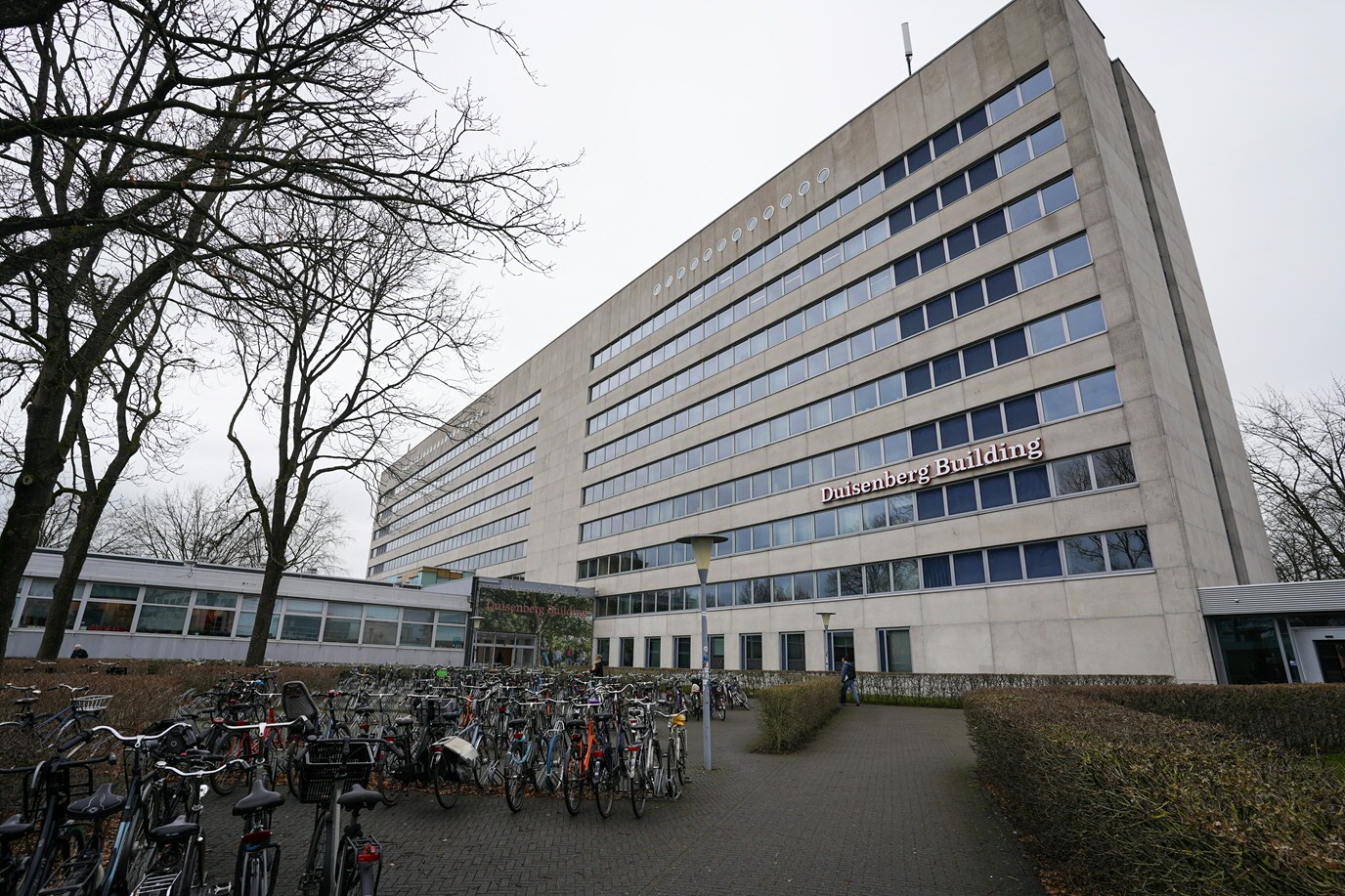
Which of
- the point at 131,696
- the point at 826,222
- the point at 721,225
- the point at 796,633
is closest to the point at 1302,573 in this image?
the point at 796,633

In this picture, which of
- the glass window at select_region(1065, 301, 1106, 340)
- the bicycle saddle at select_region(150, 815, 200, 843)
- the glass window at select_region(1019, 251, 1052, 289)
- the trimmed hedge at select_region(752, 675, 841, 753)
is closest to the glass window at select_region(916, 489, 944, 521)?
the glass window at select_region(1065, 301, 1106, 340)

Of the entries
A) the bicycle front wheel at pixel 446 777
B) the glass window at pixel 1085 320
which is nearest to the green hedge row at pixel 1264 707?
the bicycle front wheel at pixel 446 777

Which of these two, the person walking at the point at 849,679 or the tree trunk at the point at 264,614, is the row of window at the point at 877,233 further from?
the tree trunk at the point at 264,614

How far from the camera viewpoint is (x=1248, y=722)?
1149 centimetres

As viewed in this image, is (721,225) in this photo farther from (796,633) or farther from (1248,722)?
(1248,722)

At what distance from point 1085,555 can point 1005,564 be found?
239cm

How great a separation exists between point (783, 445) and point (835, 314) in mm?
6320

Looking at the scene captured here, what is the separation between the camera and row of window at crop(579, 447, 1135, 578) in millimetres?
20094

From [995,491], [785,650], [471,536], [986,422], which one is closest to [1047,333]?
[986,422]

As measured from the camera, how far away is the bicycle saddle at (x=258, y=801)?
138 inches

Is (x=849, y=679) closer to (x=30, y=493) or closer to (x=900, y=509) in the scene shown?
(x=900, y=509)

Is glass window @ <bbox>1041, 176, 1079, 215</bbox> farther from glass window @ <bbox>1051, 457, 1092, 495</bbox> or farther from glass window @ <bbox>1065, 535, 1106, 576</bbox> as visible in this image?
glass window @ <bbox>1065, 535, 1106, 576</bbox>

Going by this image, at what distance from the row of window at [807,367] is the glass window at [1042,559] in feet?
29.5

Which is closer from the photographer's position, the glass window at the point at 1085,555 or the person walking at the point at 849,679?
the glass window at the point at 1085,555
